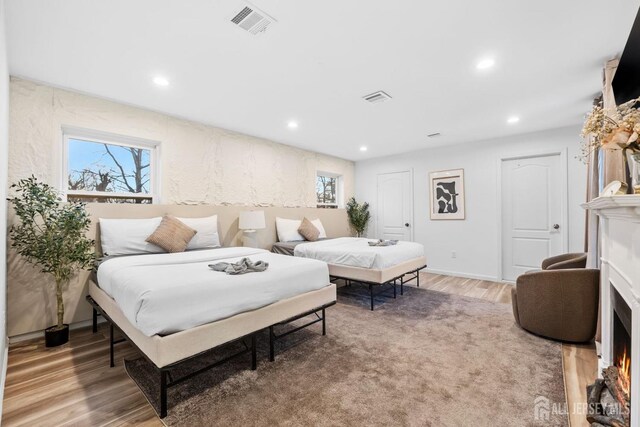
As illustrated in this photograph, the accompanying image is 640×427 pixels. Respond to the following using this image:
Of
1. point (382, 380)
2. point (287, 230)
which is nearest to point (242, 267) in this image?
point (382, 380)

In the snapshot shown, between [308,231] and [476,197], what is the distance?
124 inches

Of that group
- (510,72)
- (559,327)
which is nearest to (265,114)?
(510,72)

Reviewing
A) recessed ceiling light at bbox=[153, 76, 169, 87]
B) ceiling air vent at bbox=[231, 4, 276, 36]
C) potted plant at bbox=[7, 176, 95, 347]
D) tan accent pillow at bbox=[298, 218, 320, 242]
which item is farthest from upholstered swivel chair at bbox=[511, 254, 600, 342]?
potted plant at bbox=[7, 176, 95, 347]

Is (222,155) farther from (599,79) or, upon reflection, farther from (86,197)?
(599,79)

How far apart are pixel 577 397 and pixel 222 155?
4.52 metres

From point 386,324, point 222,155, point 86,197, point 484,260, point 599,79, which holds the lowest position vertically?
point 386,324

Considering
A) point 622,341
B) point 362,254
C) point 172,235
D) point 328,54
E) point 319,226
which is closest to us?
point 622,341

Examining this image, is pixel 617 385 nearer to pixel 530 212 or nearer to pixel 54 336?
pixel 530 212

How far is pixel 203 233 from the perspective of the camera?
362 cm

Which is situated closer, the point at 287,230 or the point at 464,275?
the point at 287,230

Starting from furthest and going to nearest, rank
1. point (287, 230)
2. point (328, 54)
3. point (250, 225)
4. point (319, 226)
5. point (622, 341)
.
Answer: point (319, 226) < point (287, 230) < point (250, 225) < point (328, 54) < point (622, 341)

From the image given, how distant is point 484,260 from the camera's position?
4.99 meters

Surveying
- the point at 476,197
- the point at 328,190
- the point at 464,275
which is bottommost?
the point at 464,275

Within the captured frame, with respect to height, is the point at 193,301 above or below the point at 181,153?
below
